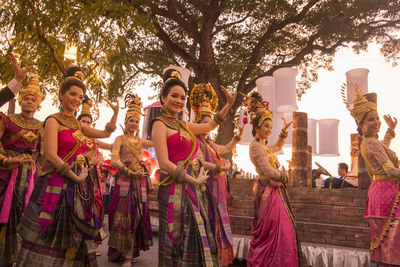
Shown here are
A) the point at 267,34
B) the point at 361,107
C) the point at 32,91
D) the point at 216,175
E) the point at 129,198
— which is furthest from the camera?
the point at 267,34

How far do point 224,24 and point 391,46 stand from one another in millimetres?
6882

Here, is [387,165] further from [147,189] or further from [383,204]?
[147,189]

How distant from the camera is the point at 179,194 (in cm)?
254

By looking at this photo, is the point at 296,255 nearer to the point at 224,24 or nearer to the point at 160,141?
the point at 160,141

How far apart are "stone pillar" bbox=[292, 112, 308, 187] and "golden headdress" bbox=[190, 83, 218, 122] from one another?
180 inches

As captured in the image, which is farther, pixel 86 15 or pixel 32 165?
pixel 86 15

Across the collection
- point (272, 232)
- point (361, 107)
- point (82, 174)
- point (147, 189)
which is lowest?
point (272, 232)

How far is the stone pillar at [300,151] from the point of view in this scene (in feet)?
27.1

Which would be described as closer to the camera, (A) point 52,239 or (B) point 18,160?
(A) point 52,239

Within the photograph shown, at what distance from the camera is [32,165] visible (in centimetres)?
385

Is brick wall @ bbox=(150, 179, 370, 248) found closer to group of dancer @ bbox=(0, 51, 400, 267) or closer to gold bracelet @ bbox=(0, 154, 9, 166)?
group of dancer @ bbox=(0, 51, 400, 267)

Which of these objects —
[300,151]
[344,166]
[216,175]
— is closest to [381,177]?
[216,175]

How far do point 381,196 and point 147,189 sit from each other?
3281 millimetres

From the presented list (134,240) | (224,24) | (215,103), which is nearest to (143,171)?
(134,240)
